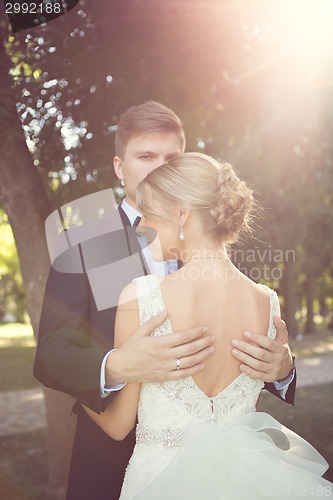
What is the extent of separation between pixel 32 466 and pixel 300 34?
6.29 metres

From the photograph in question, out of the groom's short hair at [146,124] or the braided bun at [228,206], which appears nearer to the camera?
the braided bun at [228,206]

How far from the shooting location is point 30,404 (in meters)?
12.3

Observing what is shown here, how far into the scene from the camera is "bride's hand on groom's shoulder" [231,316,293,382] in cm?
281

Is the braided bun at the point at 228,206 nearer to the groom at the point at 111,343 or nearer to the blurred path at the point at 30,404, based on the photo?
the groom at the point at 111,343

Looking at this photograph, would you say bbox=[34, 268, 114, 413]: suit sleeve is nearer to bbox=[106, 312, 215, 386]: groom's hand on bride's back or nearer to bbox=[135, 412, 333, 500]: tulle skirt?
bbox=[106, 312, 215, 386]: groom's hand on bride's back

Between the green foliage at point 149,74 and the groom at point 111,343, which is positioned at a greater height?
the green foliage at point 149,74

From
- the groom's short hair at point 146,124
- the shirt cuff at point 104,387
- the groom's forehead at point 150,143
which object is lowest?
the shirt cuff at point 104,387

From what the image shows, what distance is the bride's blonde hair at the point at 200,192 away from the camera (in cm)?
280

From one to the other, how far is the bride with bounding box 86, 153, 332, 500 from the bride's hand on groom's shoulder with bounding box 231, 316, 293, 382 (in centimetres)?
6

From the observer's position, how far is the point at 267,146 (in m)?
10.7

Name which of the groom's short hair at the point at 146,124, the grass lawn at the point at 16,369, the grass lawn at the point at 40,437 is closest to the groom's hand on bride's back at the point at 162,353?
the groom's short hair at the point at 146,124

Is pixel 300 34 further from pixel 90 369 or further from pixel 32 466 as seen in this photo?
pixel 32 466

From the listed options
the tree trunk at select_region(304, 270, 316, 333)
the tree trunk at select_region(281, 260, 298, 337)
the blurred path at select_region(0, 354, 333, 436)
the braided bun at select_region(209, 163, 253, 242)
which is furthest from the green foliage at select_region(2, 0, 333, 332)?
the tree trunk at select_region(304, 270, 316, 333)

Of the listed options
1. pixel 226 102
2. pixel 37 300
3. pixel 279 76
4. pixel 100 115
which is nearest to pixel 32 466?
pixel 37 300
